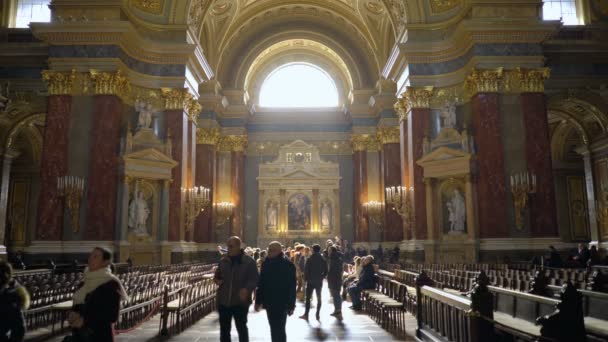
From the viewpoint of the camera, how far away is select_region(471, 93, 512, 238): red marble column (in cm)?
1592

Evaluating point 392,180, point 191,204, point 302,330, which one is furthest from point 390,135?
point 302,330

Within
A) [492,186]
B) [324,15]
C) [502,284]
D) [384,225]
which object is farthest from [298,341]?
[324,15]

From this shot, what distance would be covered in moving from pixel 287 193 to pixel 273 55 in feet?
29.2

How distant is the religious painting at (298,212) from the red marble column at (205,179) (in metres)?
5.62

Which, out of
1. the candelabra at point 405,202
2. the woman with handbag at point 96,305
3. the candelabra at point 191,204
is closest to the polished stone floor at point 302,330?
the woman with handbag at point 96,305

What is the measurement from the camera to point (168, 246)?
689 inches

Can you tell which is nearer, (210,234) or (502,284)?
(502,284)

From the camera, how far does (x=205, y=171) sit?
80.4 ft

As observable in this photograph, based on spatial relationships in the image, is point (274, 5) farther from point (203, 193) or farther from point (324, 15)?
point (203, 193)

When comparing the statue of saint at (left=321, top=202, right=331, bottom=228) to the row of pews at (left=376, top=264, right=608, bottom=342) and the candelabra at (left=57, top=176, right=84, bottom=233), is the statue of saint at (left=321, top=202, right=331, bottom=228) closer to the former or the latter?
the candelabra at (left=57, top=176, right=84, bottom=233)

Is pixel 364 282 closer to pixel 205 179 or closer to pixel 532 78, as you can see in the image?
pixel 532 78

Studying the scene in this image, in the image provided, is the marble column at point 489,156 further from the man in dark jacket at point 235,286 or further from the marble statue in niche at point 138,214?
the man in dark jacket at point 235,286

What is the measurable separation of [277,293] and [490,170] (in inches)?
477

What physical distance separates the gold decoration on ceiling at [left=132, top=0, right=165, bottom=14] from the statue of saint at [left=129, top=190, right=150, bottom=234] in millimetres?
7043
